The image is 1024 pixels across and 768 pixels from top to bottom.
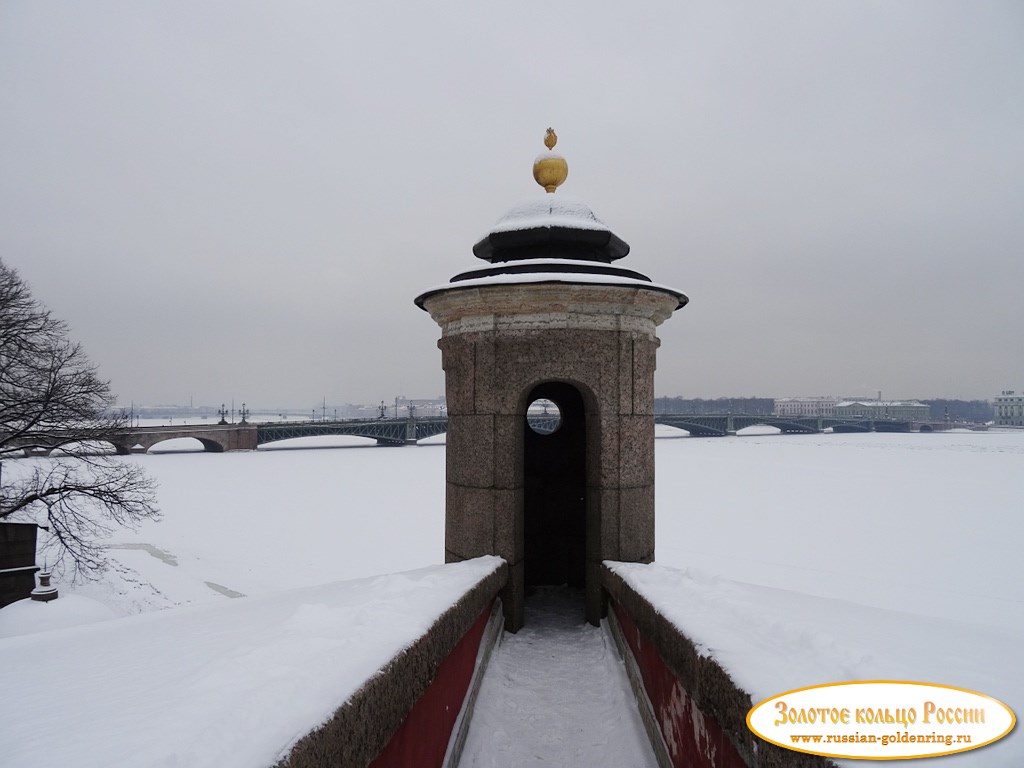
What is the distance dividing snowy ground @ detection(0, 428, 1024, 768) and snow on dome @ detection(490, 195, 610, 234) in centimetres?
348

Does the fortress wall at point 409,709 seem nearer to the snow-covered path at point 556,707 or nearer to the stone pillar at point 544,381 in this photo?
the snow-covered path at point 556,707

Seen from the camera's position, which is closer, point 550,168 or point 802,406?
point 550,168

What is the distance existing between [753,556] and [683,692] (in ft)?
58.1

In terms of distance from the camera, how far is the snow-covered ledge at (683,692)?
6.51 feet

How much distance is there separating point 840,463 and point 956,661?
54.8m

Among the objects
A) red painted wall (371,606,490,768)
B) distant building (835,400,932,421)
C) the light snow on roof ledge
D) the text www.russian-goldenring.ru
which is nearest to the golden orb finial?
the light snow on roof ledge

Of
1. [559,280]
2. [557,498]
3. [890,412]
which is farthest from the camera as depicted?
[890,412]

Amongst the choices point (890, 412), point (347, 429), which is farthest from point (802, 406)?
point (347, 429)

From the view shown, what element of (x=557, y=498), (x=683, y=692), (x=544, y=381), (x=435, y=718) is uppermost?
(x=544, y=381)

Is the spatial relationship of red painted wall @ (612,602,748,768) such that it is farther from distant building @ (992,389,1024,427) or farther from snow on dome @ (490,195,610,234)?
distant building @ (992,389,1024,427)

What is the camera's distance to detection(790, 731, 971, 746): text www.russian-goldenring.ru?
1.60 m

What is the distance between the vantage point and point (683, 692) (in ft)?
9.09

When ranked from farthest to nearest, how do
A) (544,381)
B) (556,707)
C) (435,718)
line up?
(544,381) < (556,707) < (435,718)

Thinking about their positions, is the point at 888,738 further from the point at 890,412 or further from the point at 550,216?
the point at 890,412
